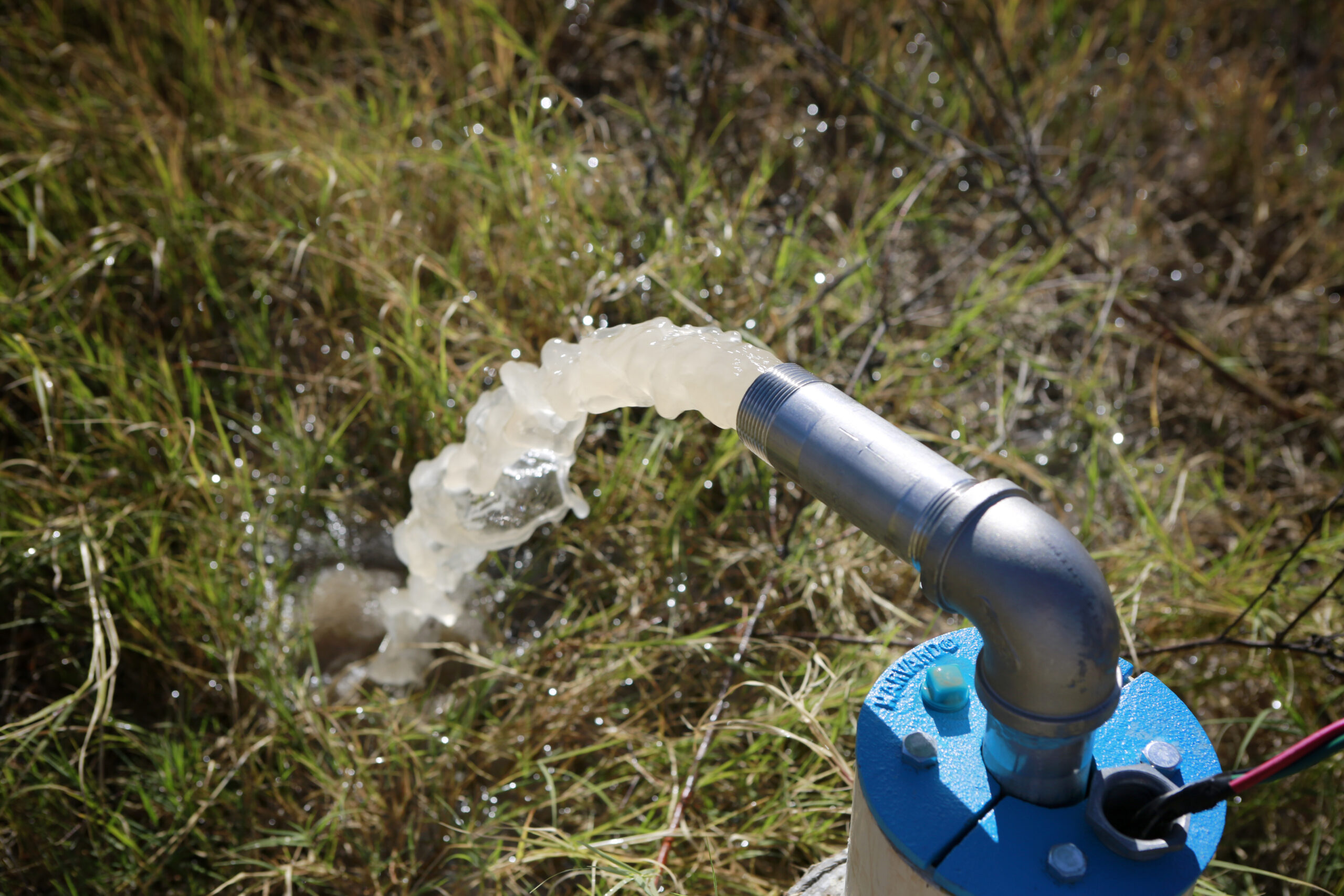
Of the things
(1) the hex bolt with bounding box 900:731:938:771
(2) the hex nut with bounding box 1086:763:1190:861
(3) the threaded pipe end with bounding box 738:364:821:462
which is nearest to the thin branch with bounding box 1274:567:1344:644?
(2) the hex nut with bounding box 1086:763:1190:861

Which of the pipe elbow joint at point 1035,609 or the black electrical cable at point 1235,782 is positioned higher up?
the pipe elbow joint at point 1035,609

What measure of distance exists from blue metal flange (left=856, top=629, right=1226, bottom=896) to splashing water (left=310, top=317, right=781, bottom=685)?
37 cm

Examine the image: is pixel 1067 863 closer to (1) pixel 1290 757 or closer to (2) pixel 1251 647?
(1) pixel 1290 757

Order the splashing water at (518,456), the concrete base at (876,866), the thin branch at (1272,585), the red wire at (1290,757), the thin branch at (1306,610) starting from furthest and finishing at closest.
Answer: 1. the thin branch at (1272,585)
2. the thin branch at (1306,610)
3. the splashing water at (518,456)
4. the concrete base at (876,866)
5. the red wire at (1290,757)

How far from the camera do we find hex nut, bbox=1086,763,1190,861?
93 centimetres

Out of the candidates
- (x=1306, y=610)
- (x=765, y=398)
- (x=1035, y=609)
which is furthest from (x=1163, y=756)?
(x=1306, y=610)

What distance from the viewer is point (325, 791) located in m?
1.77

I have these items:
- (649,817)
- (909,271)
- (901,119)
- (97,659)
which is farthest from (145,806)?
(901,119)

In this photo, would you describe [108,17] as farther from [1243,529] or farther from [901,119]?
[1243,529]

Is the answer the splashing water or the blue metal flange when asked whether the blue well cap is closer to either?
the blue metal flange

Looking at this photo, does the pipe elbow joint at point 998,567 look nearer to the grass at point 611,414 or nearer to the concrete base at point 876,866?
the concrete base at point 876,866

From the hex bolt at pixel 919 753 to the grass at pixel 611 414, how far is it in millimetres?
514

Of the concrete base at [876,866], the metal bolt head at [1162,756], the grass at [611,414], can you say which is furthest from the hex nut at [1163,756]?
the grass at [611,414]

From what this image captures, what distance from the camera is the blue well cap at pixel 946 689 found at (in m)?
1.08
